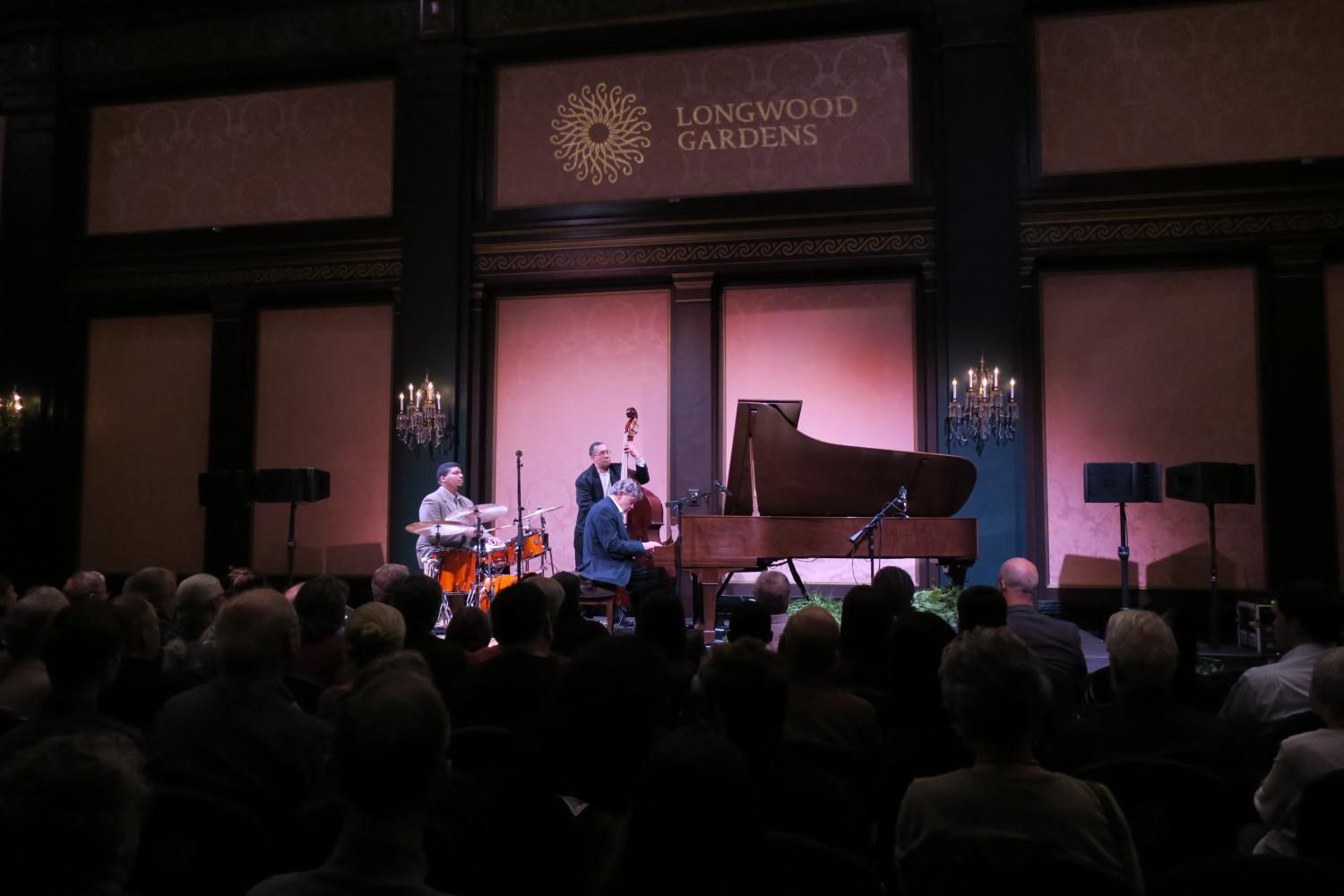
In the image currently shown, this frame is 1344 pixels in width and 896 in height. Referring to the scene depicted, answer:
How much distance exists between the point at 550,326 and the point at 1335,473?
6.74 metres

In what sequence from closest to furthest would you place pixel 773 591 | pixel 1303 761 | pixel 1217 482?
pixel 1303 761 → pixel 773 591 → pixel 1217 482

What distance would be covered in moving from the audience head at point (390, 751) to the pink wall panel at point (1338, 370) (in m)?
8.71

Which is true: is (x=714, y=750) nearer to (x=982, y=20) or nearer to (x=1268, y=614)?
(x=1268, y=614)

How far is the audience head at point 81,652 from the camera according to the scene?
7.64 ft

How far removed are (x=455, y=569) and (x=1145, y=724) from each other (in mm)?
6206

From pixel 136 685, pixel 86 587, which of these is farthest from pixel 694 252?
pixel 136 685

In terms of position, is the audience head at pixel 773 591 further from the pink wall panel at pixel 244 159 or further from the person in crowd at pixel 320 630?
the pink wall panel at pixel 244 159

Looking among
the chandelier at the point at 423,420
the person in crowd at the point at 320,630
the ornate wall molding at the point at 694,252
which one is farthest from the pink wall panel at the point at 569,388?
the person in crowd at the point at 320,630

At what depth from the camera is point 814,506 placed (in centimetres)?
698

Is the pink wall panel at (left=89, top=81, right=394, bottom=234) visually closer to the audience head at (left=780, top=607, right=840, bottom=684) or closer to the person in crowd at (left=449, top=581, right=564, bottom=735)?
the person in crowd at (left=449, top=581, right=564, bottom=735)

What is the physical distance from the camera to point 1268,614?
22.6 ft

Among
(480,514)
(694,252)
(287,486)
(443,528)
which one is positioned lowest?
(443,528)

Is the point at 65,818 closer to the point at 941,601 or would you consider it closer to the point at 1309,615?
the point at 1309,615

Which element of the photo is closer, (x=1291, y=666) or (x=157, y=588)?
(x=1291, y=666)
